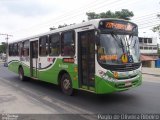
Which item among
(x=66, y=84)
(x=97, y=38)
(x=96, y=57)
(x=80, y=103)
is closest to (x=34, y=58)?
(x=66, y=84)

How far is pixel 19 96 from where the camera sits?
1059cm

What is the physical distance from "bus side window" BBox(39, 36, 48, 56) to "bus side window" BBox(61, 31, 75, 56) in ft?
6.16

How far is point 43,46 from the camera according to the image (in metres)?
12.7

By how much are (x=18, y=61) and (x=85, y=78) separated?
8.77 m

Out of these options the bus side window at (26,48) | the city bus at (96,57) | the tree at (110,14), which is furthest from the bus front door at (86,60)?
the tree at (110,14)

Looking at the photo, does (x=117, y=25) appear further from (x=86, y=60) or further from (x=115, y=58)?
(x=86, y=60)

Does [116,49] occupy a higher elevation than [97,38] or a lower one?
lower

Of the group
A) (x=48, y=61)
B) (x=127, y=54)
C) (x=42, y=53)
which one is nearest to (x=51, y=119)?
(x=127, y=54)

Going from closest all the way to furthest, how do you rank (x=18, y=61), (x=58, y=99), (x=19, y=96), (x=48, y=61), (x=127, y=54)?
(x=127, y=54)
(x=58, y=99)
(x=19, y=96)
(x=48, y=61)
(x=18, y=61)

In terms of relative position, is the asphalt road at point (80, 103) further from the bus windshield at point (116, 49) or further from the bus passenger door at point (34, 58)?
the bus passenger door at point (34, 58)

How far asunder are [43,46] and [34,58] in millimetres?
1559

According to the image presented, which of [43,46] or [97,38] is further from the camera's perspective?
[43,46]

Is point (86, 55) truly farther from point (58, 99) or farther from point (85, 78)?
point (58, 99)

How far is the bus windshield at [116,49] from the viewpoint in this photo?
833 cm
